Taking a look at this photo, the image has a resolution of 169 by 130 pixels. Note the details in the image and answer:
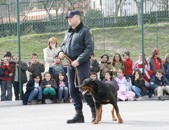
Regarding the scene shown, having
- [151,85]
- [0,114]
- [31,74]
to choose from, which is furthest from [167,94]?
[0,114]

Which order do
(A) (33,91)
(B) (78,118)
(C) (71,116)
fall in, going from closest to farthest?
1. (B) (78,118)
2. (C) (71,116)
3. (A) (33,91)

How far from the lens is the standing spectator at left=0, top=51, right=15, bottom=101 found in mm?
16703

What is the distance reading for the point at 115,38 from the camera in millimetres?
28547

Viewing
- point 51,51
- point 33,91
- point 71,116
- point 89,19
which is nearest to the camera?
point 71,116

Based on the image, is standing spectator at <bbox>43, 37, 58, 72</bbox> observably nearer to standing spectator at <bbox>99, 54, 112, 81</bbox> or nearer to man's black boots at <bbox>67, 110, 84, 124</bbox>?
standing spectator at <bbox>99, 54, 112, 81</bbox>

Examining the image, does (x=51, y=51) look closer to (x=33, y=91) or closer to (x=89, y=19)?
(x=33, y=91)

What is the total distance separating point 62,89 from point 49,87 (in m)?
0.39

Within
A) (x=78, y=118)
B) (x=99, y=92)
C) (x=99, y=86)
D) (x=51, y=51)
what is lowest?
(x=78, y=118)

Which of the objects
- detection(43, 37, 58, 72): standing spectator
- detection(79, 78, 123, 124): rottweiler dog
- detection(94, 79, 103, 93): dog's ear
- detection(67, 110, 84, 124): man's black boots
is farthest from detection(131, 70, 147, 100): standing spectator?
detection(94, 79, 103, 93): dog's ear

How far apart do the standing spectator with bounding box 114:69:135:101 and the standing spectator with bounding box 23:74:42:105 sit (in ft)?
7.36

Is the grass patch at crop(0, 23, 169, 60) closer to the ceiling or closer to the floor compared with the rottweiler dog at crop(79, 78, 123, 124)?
closer to the ceiling

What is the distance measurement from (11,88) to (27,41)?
35.7 feet

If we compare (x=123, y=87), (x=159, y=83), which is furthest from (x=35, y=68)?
(x=159, y=83)

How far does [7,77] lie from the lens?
16.8m
